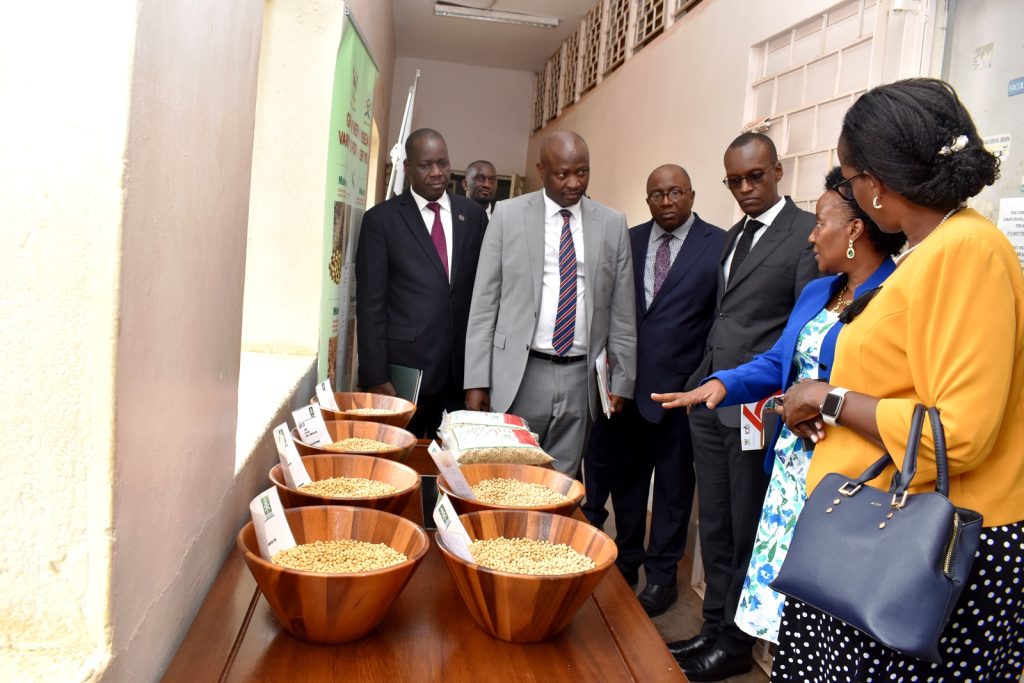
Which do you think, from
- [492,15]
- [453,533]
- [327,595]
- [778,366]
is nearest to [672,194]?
[778,366]

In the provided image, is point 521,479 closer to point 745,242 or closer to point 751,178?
point 745,242

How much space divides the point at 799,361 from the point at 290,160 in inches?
67.1

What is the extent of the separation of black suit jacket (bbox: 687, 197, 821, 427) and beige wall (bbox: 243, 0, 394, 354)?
4.58ft

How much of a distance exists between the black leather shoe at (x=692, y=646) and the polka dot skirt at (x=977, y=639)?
5.06 feet

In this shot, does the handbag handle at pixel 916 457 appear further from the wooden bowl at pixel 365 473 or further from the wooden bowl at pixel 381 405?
the wooden bowl at pixel 381 405

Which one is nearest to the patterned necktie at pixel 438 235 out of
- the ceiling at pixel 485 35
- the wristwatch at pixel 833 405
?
the wristwatch at pixel 833 405

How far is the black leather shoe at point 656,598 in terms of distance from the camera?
131 inches

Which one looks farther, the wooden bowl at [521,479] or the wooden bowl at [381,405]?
the wooden bowl at [381,405]

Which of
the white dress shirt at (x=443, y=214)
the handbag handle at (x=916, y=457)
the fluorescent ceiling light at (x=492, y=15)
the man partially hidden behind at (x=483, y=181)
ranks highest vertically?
the fluorescent ceiling light at (x=492, y=15)

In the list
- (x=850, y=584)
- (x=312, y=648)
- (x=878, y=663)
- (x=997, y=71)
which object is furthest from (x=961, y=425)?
(x=997, y=71)

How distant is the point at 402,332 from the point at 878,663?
6.63 feet

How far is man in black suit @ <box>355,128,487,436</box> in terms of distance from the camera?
2975 mm

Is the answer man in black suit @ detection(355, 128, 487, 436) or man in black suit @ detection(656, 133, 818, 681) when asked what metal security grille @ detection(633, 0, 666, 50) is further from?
man in black suit @ detection(355, 128, 487, 436)

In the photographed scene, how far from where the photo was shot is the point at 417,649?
1.15m
